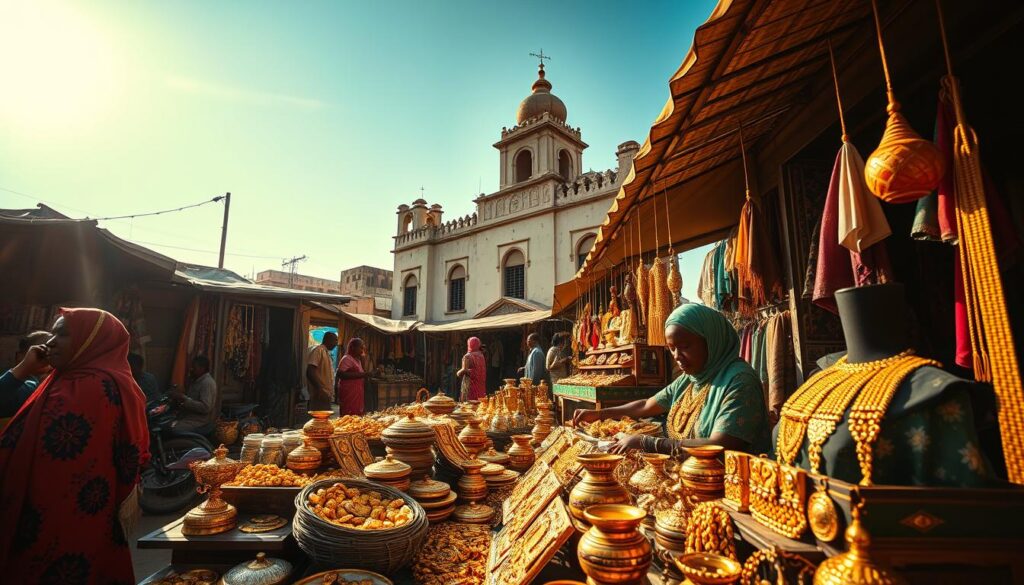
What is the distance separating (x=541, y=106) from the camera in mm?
17875

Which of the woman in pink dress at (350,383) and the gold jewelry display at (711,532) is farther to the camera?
the woman in pink dress at (350,383)

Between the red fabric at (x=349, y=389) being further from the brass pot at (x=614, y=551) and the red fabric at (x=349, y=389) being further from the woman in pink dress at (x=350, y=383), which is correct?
the brass pot at (x=614, y=551)

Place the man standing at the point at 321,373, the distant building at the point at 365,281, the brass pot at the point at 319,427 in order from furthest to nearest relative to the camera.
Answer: the distant building at the point at 365,281, the man standing at the point at 321,373, the brass pot at the point at 319,427

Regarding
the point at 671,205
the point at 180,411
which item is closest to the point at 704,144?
the point at 671,205

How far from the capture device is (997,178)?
224 centimetres

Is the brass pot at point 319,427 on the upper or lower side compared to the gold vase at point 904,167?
lower

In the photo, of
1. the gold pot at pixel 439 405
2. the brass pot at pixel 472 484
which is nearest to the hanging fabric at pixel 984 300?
the brass pot at pixel 472 484

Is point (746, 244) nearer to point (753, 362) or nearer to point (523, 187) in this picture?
point (753, 362)

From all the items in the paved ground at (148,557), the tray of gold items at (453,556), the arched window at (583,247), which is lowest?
the paved ground at (148,557)

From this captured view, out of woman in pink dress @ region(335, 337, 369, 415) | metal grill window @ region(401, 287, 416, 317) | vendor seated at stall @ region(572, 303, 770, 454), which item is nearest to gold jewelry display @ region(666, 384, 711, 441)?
vendor seated at stall @ region(572, 303, 770, 454)

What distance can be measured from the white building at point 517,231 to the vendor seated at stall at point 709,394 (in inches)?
467

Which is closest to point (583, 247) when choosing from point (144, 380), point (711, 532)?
point (144, 380)

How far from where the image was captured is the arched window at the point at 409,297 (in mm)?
20281

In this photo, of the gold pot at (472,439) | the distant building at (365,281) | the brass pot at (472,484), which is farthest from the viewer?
the distant building at (365,281)
